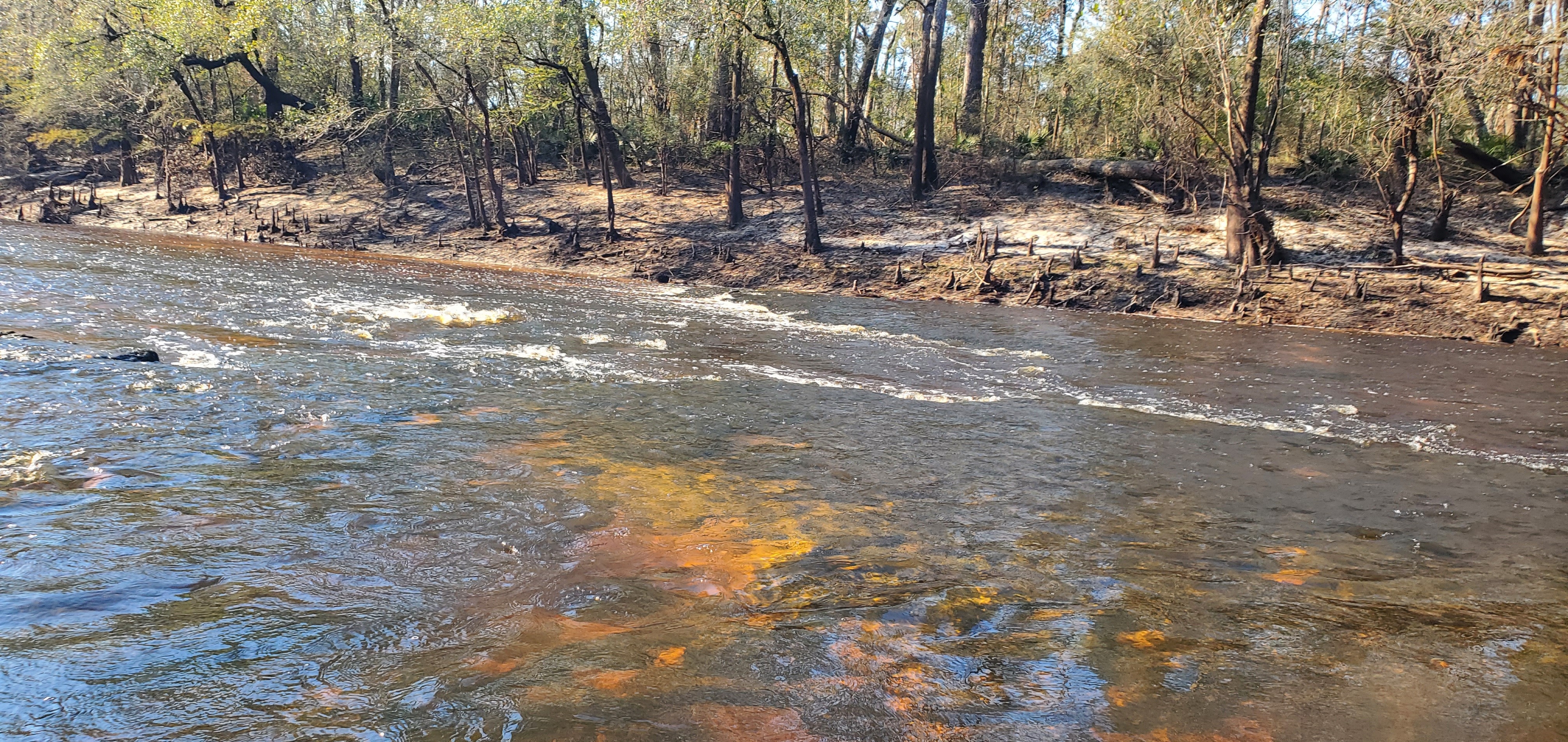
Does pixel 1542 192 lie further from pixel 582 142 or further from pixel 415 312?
pixel 582 142

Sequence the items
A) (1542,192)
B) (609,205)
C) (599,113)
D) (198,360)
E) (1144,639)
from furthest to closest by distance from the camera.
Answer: (599,113) → (609,205) → (1542,192) → (198,360) → (1144,639)

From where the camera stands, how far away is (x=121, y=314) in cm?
1644

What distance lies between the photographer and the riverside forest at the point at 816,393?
4781mm

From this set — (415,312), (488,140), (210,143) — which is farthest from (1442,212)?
(210,143)

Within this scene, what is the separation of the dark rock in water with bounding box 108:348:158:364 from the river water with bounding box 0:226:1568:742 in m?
0.23

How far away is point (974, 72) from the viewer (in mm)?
35812

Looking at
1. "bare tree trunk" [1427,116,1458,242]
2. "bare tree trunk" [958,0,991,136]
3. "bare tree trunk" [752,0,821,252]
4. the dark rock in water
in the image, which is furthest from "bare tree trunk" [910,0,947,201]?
the dark rock in water

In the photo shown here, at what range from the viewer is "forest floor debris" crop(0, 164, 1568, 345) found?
21281mm

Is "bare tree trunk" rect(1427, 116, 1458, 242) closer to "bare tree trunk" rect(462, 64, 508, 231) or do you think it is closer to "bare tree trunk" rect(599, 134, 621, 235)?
"bare tree trunk" rect(599, 134, 621, 235)

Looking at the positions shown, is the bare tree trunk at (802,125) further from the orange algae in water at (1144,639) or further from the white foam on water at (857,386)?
the orange algae in water at (1144,639)

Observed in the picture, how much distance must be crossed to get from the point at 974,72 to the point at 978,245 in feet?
39.7

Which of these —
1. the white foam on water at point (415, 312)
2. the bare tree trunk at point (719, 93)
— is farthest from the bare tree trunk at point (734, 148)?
the white foam on water at point (415, 312)

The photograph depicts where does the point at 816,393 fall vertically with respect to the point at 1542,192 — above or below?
below

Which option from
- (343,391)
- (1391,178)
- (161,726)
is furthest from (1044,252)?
(161,726)
